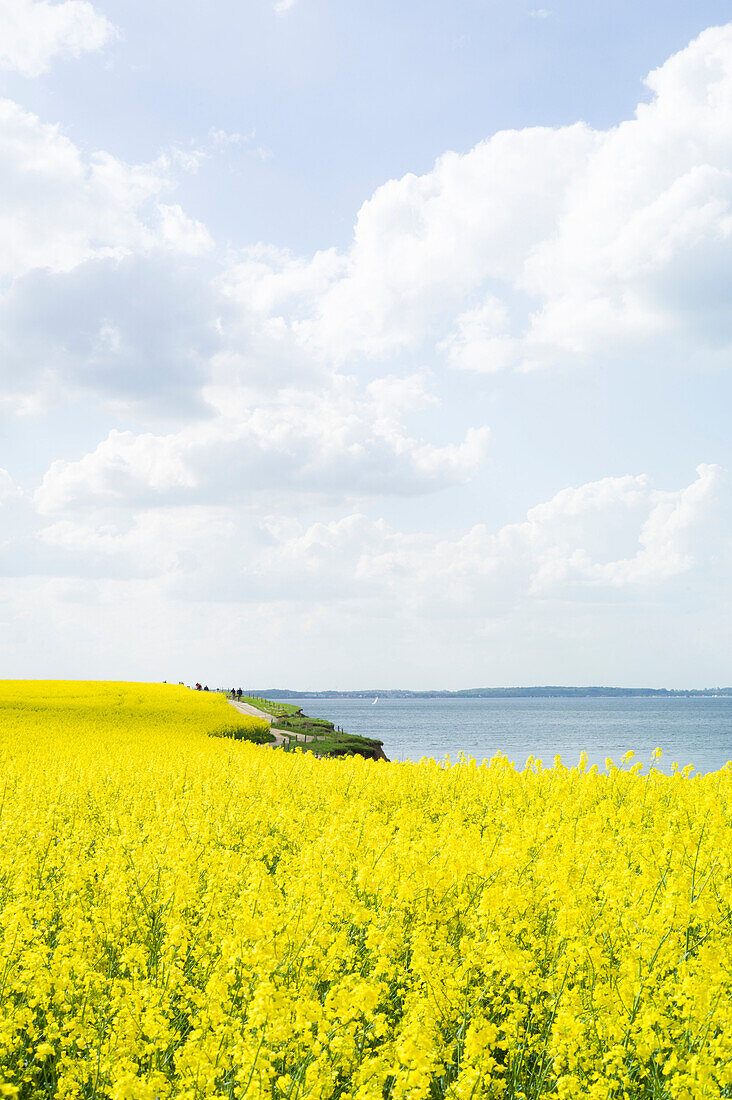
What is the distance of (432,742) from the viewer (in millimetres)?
78250

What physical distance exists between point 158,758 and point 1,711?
17.2 m

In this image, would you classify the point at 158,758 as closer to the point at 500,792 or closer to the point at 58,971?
the point at 500,792

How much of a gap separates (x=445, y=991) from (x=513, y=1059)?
1.85 feet

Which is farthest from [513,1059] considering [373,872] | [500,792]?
[500,792]

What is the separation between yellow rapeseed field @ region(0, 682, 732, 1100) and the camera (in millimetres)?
3859

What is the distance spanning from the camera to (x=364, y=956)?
5262 millimetres

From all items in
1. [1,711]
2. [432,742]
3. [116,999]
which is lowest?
[432,742]

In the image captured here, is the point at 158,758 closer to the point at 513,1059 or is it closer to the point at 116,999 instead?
the point at 116,999

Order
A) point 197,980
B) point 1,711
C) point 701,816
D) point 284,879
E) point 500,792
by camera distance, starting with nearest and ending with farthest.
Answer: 1. point 197,980
2. point 284,879
3. point 701,816
4. point 500,792
5. point 1,711

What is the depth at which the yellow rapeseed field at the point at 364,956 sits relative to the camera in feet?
12.7

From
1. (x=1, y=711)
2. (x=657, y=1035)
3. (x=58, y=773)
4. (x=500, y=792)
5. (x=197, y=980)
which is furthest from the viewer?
(x=1, y=711)

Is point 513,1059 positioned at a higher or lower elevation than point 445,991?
lower

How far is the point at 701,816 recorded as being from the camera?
7.77m

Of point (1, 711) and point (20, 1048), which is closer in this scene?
point (20, 1048)
